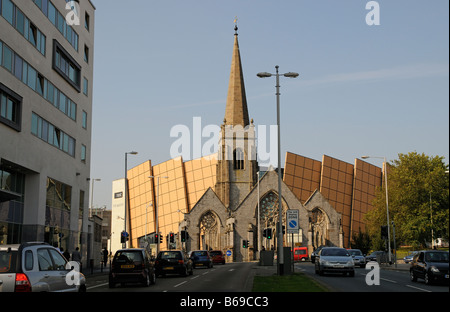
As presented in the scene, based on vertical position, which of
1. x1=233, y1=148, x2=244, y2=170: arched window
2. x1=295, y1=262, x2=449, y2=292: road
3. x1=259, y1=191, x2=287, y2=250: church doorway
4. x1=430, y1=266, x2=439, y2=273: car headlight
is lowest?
x1=295, y1=262, x2=449, y2=292: road

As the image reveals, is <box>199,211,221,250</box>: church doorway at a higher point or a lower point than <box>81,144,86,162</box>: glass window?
lower

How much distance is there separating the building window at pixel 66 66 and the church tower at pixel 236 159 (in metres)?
40.1

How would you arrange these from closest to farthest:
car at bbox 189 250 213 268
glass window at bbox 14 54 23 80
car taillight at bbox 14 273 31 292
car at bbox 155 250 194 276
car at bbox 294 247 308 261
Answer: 1. car taillight at bbox 14 273 31 292
2. car at bbox 155 250 194 276
3. glass window at bbox 14 54 23 80
4. car at bbox 189 250 213 268
5. car at bbox 294 247 308 261

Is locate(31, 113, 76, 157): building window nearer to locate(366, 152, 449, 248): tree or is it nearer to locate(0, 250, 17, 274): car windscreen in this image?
locate(0, 250, 17, 274): car windscreen

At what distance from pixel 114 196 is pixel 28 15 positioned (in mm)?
75717

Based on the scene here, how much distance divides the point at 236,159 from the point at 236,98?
1014cm

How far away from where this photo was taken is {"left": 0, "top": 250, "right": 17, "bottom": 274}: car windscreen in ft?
37.2

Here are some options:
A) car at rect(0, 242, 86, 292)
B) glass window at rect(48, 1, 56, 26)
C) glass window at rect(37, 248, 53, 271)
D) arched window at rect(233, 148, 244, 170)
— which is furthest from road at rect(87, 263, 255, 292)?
arched window at rect(233, 148, 244, 170)

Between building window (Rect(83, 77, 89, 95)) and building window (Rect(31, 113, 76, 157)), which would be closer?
building window (Rect(31, 113, 76, 157))

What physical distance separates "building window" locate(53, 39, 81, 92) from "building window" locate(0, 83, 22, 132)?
7256 mm

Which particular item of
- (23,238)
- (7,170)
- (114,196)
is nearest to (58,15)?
(7,170)

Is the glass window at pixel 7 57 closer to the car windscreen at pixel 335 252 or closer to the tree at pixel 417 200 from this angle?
the car windscreen at pixel 335 252

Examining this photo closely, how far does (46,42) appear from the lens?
39500 millimetres

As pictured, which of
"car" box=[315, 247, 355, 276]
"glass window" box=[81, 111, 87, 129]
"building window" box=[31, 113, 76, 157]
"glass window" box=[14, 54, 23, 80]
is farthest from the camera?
"glass window" box=[81, 111, 87, 129]
